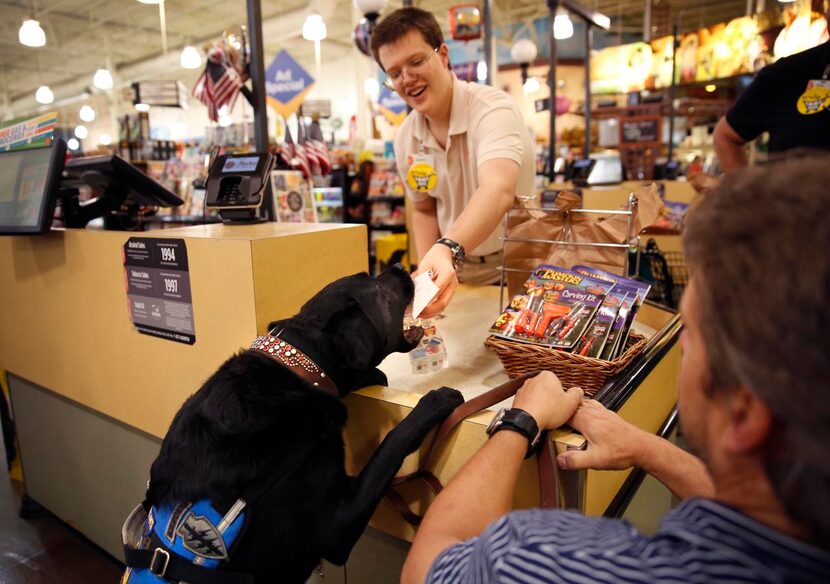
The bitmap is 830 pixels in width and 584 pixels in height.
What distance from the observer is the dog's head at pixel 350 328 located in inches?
47.8

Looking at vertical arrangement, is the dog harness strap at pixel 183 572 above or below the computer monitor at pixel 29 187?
below

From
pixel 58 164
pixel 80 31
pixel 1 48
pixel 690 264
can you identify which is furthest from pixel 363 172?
pixel 1 48

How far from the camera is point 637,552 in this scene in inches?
23.3

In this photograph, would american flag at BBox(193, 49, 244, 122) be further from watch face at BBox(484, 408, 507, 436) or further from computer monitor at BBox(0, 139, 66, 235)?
watch face at BBox(484, 408, 507, 436)

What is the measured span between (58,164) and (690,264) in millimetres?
1963

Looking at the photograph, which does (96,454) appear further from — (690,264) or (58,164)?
(690,264)

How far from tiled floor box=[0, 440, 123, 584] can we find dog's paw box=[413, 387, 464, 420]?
183cm

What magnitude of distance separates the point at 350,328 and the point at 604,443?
571mm

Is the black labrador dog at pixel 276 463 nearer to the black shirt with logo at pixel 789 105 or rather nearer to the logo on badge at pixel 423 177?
the logo on badge at pixel 423 177

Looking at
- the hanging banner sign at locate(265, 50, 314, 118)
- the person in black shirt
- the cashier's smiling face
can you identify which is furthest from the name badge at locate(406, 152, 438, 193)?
the hanging banner sign at locate(265, 50, 314, 118)

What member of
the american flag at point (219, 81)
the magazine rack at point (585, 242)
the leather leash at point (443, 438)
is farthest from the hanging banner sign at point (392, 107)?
the leather leash at point (443, 438)

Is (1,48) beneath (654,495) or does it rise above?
above

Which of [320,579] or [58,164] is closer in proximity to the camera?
[320,579]

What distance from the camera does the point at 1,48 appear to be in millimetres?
15266
